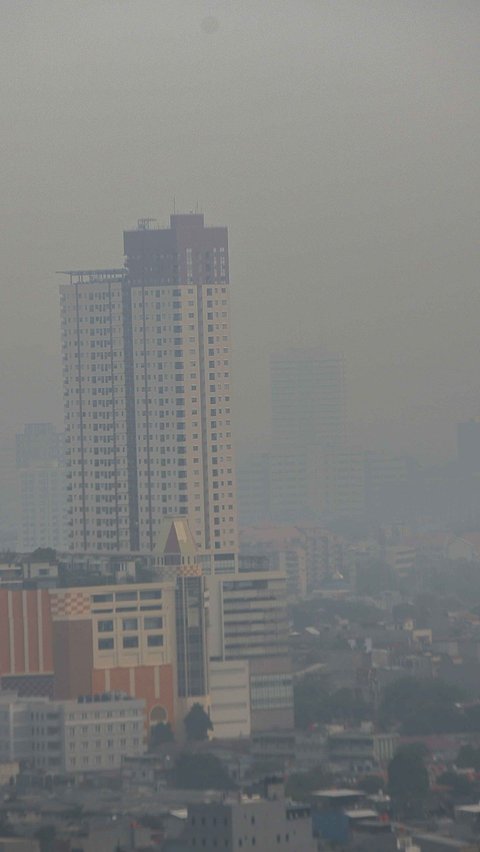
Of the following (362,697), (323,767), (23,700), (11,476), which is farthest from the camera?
(11,476)

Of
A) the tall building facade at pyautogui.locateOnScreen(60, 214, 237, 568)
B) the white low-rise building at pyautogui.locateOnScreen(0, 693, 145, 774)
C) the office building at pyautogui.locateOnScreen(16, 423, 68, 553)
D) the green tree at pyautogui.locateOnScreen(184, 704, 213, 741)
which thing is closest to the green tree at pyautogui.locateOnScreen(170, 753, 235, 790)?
the white low-rise building at pyautogui.locateOnScreen(0, 693, 145, 774)

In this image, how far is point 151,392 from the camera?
101 ft

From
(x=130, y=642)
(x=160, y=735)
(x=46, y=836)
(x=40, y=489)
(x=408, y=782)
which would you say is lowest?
(x=46, y=836)

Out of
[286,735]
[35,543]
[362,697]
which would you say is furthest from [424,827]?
[35,543]

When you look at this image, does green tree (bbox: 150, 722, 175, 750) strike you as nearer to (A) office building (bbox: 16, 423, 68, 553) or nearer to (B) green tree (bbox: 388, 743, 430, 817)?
(B) green tree (bbox: 388, 743, 430, 817)

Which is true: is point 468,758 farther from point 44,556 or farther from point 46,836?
point 46,836

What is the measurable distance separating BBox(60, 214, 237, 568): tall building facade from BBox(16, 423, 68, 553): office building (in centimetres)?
353

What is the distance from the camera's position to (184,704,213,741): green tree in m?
24.9

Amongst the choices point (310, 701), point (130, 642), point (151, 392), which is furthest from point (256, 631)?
point (151, 392)

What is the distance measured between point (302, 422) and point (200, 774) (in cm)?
1936

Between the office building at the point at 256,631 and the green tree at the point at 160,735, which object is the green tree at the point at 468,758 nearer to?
the green tree at the point at 160,735

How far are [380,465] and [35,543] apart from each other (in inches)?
203

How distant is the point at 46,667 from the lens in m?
25.4

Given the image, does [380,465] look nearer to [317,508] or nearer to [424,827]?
[317,508]
